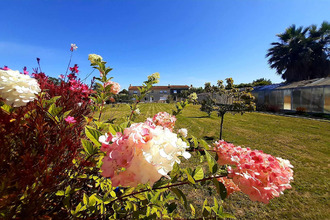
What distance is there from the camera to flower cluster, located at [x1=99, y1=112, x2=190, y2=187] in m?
0.58

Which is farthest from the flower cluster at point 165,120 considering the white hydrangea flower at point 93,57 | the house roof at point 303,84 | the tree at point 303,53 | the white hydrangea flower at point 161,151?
the tree at point 303,53

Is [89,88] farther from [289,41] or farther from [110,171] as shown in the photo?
[289,41]

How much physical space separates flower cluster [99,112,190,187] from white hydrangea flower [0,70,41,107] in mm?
611

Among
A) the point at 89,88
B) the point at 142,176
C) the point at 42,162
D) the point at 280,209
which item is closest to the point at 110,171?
the point at 142,176

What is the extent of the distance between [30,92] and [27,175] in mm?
462

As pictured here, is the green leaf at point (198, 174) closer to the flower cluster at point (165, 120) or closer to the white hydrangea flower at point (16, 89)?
the flower cluster at point (165, 120)

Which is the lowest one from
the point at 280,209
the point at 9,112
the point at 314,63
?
the point at 280,209

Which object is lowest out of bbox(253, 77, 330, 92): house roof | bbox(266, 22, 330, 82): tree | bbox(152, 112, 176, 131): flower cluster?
bbox(152, 112, 176, 131): flower cluster

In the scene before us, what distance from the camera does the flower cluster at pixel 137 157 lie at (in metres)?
0.58

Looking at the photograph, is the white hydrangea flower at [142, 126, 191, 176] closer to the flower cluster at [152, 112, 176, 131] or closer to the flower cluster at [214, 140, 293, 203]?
the flower cluster at [214, 140, 293, 203]

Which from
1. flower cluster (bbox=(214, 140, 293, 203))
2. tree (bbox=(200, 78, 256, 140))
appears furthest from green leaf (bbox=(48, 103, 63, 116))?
tree (bbox=(200, 78, 256, 140))

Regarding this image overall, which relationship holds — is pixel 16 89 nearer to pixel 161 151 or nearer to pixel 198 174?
pixel 161 151

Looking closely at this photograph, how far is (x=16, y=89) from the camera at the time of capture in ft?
2.74

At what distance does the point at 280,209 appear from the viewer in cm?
277
